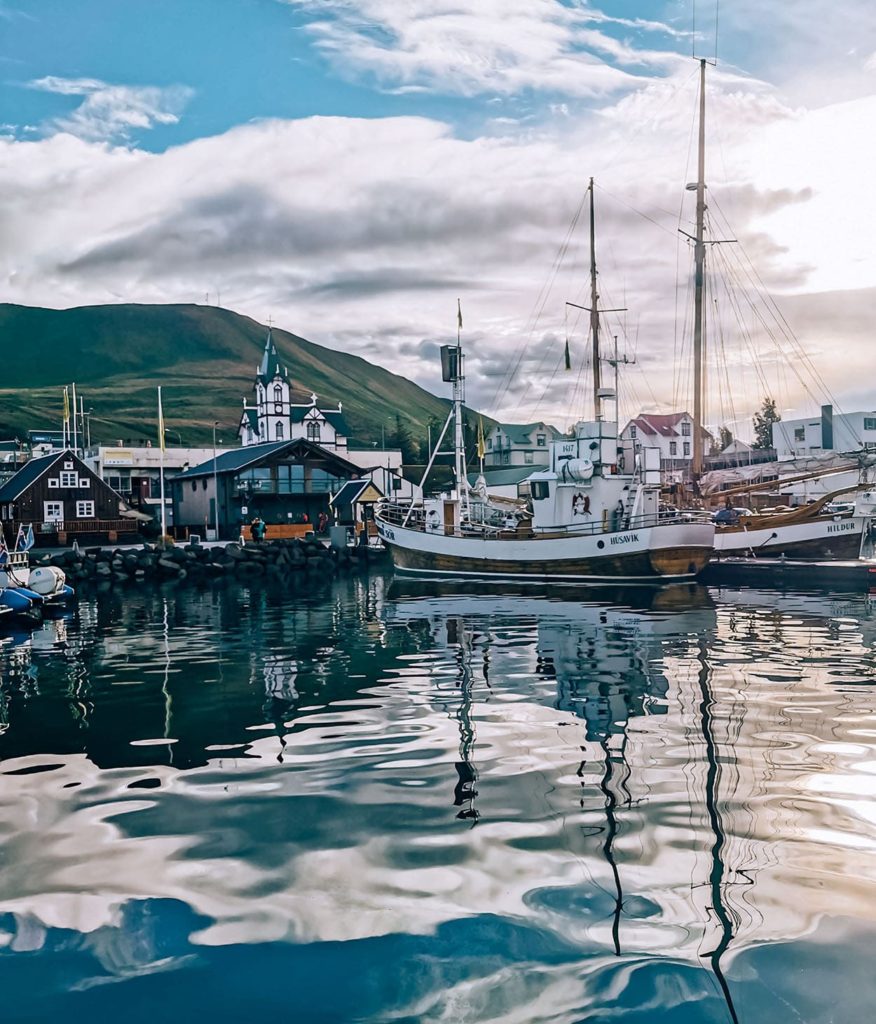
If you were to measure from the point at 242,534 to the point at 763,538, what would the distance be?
35779 mm

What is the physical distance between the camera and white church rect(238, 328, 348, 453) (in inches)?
4250

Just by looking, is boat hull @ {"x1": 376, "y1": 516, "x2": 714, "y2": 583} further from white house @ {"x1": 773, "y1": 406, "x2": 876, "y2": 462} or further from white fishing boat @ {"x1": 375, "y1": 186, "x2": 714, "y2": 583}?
white house @ {"x1": 773, "y1": 406, "x2": 876, "y2": 462}

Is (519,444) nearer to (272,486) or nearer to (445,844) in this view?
(272,486)

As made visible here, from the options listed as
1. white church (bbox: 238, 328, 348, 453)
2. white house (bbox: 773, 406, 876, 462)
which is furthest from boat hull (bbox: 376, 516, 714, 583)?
white church (bbox: 238, 328, 348, 453)

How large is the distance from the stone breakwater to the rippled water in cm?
2935

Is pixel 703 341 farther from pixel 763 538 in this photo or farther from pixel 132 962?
pixel 132 962

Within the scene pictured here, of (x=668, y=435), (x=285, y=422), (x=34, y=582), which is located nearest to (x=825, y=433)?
(x=668, y=435)

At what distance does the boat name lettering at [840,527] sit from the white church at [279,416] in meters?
74.2

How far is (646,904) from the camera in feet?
23.8

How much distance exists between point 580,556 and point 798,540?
10.5m

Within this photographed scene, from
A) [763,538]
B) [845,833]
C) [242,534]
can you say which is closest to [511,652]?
[845,833]

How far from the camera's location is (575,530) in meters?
39.8

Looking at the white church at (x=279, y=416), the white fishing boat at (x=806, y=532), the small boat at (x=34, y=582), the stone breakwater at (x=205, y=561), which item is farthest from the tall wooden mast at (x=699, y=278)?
the white church at (x=279, y=416)

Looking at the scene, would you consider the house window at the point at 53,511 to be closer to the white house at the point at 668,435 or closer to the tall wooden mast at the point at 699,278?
the tall wooden mast at the point at 699,278
